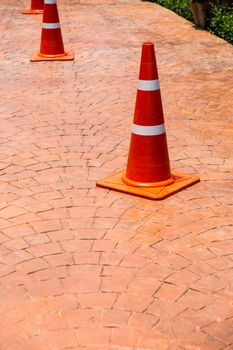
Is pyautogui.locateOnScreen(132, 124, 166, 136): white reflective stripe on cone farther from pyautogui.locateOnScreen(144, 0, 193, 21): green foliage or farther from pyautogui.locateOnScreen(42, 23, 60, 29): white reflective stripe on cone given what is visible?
pyautogui.locateOnScreen(144, 0, 193, 21): green foliage

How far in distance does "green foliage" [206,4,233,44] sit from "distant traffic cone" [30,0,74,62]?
285 centimetres

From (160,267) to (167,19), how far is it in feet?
32.3

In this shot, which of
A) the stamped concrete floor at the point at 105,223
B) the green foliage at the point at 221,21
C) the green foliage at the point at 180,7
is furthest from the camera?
the green foliage at the point at 180,7

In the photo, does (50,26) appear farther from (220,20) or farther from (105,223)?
(105,223)

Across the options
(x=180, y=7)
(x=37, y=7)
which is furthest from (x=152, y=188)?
(x=37, y=7)

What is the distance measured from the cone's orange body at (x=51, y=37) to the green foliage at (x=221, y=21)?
2.92m

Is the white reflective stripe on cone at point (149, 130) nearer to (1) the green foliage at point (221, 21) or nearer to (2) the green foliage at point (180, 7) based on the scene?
(1) the green foliage at point (221, 21)

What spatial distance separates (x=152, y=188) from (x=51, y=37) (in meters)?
4.96

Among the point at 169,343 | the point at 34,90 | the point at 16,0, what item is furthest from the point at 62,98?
the point at 16,0

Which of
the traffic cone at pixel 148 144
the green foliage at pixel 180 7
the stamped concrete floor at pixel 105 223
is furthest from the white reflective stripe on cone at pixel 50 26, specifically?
the traffic cone at pixel 148 144

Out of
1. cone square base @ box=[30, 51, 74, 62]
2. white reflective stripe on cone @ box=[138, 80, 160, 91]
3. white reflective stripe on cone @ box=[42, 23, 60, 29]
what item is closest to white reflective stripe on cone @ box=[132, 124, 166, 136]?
white reflective stripe on cone @ box=[138, 80, 160, 91]

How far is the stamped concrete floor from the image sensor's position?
3100 mm

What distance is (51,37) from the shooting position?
910 cm

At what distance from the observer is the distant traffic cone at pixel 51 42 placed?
910 cm
